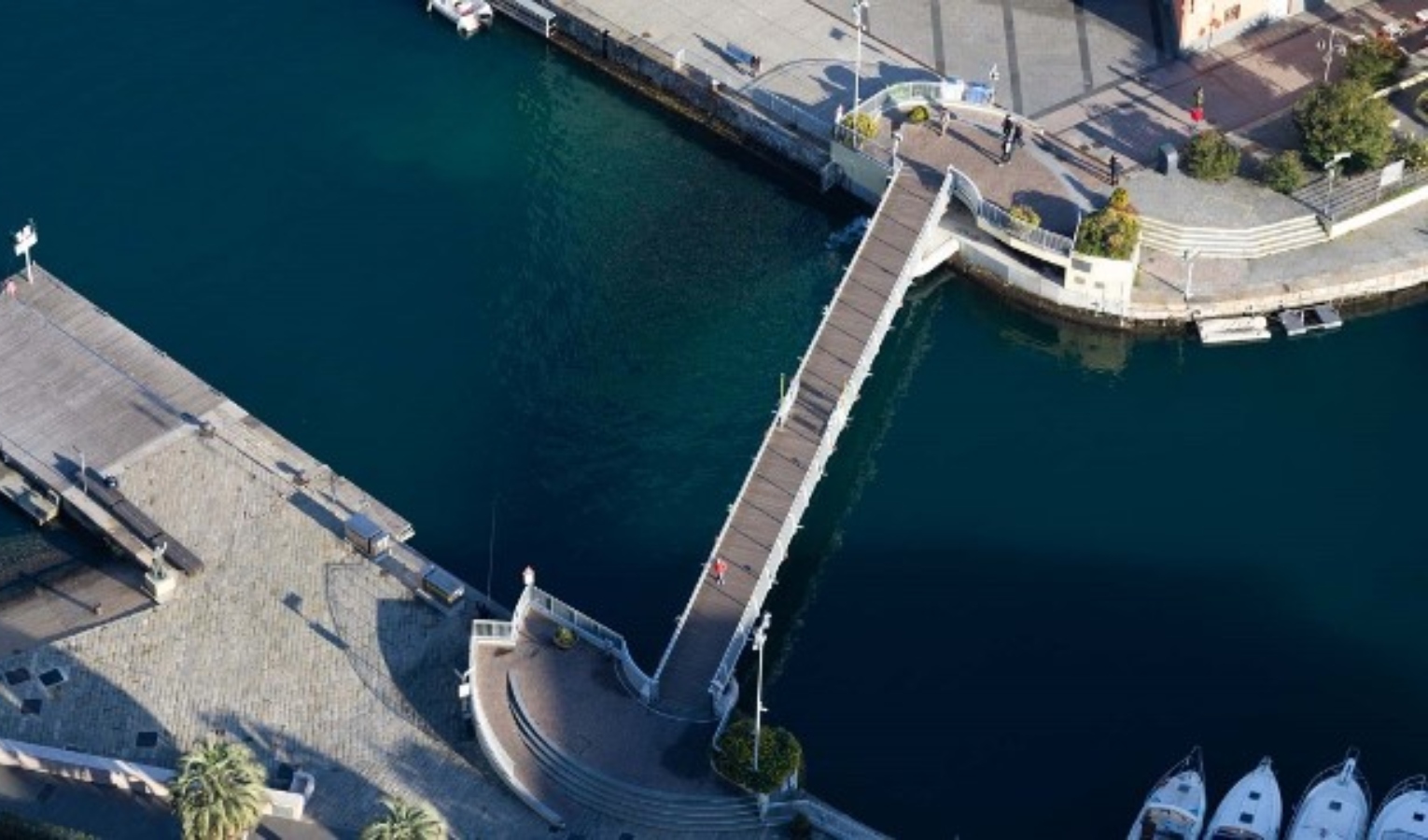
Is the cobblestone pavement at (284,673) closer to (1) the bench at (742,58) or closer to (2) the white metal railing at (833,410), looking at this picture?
(2) the white metal railing at (833,410)

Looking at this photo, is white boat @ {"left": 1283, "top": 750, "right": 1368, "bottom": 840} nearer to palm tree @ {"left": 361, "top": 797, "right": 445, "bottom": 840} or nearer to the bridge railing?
the bridge railing

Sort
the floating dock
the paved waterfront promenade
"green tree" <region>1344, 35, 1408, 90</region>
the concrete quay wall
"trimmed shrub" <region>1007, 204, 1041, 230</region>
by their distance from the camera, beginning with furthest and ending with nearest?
the concrete quay wall, "green tree" <region>1344, 35, 1408, 90</region>, "trimmed shrub" <region>1007, 204, 1041, 230</region>, the floating dock, the paved waterfront promenade

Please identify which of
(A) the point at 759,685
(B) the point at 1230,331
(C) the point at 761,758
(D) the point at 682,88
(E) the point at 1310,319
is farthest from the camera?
(D) the point at 682,88

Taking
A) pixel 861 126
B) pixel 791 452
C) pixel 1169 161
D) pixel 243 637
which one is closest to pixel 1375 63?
pixel 1169 161

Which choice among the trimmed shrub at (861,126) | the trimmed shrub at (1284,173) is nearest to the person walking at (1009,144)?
the trimmed shrub at (861,126)

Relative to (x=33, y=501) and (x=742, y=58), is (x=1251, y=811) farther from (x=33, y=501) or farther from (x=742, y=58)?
(x=33, y=501)


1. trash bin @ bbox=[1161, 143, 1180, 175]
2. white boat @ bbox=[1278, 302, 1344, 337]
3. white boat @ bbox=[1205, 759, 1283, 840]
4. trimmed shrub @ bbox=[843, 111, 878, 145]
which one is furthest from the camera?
trimmed shrub @ bbox=[843, 111, 878, 145]

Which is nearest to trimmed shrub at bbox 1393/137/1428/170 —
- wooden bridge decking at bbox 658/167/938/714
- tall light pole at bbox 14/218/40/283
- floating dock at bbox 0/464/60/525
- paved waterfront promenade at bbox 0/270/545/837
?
wooden bridge decking at bbox 658/167/938/714
